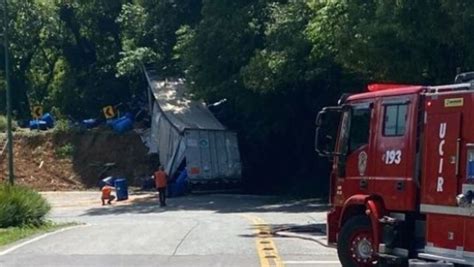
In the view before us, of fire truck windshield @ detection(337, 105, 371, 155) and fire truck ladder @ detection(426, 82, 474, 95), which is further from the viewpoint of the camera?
fire truck windshield @ detection(337, 105, 371, 155)

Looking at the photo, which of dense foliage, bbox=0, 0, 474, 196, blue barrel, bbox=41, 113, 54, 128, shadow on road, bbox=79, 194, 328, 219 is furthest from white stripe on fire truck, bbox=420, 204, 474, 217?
blue barrel, bbox=41, 113, 54, 128

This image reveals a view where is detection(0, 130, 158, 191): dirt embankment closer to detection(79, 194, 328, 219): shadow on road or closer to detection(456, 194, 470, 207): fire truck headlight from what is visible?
detection(79, 194, 328, 219): shadow on road

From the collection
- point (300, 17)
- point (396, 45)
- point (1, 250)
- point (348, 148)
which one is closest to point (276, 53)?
point (300, 17)

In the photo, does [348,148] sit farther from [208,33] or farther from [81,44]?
[81,44]

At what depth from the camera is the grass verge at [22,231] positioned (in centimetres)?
2338

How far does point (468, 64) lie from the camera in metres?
23.8

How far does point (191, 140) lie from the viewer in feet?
159

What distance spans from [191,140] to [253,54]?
22.7 feet

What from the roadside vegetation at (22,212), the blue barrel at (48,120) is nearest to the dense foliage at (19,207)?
the roadside vegetation at (22,212)

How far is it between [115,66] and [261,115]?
1493cm

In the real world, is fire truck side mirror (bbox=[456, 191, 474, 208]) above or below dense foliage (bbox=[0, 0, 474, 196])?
below

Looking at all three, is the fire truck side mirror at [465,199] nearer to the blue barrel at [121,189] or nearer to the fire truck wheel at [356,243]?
the fire truck wheel at [356,243]

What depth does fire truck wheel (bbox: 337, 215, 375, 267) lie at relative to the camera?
1580 centimetres

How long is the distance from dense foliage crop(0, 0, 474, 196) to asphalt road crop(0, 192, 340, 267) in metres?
5.02
